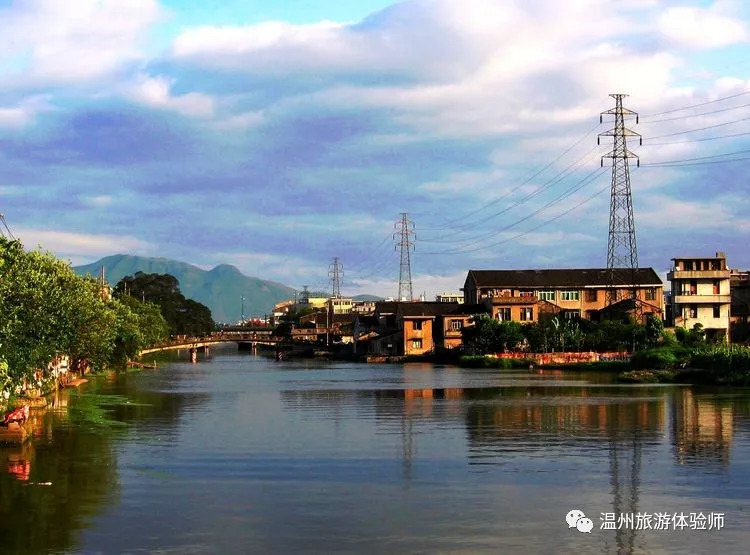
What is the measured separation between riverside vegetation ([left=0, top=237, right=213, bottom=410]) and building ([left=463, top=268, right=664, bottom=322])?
54.6 metres

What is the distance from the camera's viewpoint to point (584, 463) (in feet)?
100

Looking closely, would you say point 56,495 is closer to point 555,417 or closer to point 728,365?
point 555,417

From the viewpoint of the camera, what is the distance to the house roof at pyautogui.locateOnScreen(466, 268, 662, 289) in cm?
12338

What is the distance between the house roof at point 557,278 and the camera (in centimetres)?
12338

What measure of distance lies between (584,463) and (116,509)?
14.2 metres

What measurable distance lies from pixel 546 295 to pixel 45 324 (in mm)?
93871

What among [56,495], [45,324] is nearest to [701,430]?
[56,495]

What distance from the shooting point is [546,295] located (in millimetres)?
125375

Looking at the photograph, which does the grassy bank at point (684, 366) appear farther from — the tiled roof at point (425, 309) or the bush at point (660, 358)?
the tiled roof at point (425, 309)

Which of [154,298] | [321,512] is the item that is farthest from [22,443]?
[154,298]

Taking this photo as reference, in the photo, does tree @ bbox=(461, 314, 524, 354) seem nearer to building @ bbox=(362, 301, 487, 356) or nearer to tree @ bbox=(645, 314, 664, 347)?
building @ bbox=(362, 301, 487, 356)

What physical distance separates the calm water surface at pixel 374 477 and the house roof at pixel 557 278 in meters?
71.1

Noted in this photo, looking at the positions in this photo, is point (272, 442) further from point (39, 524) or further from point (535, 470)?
point (39, 524)

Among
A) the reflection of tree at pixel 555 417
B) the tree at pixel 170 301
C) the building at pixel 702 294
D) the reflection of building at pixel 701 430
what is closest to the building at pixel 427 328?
the building at pixel 702 294
